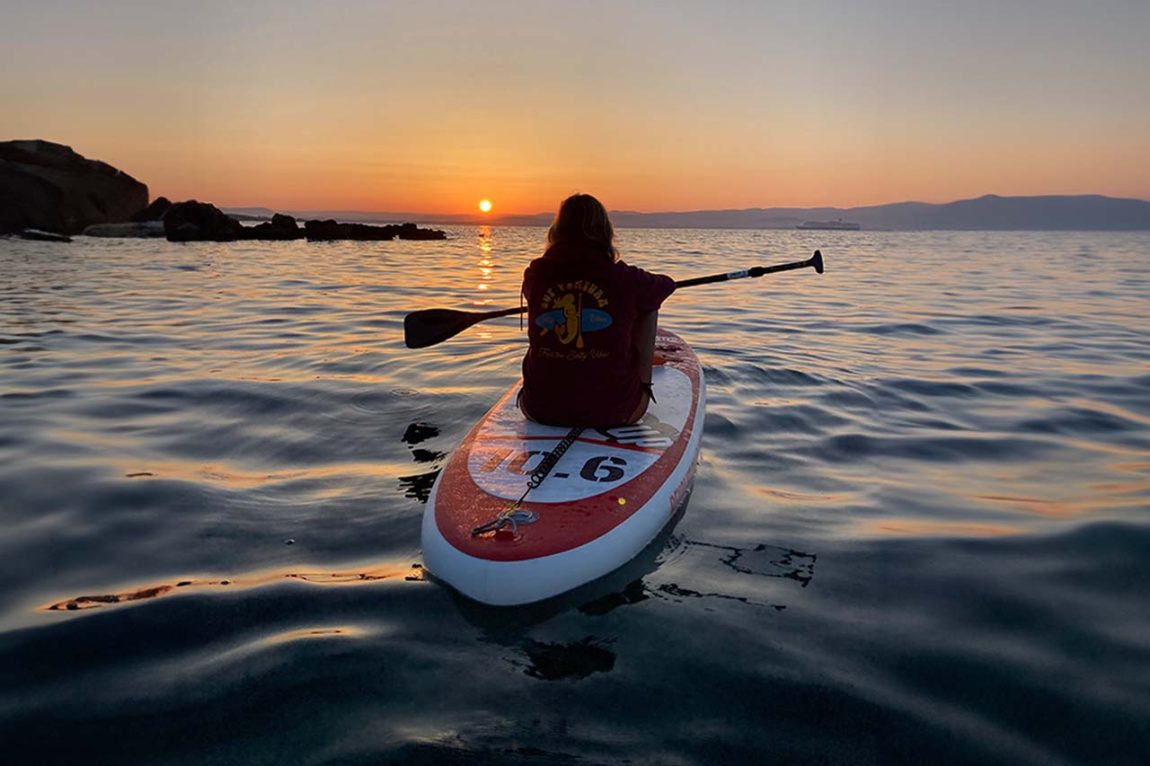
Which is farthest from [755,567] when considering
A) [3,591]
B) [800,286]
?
[800,286]

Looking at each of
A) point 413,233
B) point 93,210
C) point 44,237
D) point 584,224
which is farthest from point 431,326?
point 93,210

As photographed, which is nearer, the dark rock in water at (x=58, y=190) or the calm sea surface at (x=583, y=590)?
the calm sea surface at (x=583, y=590)

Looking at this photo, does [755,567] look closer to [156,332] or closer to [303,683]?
[303,683]

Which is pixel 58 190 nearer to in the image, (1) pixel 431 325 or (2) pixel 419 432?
(1) pixel 431 325

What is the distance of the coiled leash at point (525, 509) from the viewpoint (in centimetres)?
392

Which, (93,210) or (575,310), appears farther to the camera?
(93,210)

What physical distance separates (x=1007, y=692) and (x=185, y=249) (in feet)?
131

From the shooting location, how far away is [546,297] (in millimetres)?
5004

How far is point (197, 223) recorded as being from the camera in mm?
45219

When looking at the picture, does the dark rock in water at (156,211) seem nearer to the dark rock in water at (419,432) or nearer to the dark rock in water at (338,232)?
the dark rock in water at (338,232)

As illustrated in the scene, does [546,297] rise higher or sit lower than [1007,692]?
higher

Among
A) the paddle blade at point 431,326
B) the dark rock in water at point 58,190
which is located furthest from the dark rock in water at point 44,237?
the paddle blade at point 431,326

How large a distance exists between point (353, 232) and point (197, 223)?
15.0 meters

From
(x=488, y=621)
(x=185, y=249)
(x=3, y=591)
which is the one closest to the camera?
(x=488, y=621)
